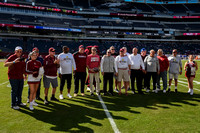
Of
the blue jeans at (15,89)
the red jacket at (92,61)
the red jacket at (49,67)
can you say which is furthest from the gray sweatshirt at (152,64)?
the blue jeans at (15,89)

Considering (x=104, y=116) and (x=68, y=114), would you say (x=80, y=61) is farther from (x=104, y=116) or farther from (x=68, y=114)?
(x=104, y=116)

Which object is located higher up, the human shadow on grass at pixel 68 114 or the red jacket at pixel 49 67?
the red jacket at pixel 49 67

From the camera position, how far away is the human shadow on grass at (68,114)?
3863 mm

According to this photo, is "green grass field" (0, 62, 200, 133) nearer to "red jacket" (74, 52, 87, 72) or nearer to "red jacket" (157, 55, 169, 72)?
"red jacket" (74, 52, 87, 72)

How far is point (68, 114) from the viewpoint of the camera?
466 cm

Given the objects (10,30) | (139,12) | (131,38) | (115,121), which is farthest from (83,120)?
(139,12)

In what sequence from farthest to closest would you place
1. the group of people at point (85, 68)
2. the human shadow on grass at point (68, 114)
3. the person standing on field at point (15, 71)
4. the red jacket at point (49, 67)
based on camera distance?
1. the red jacket at point (49, 67)
2. the group of people at point (85, 68)
3. the person standing on field at point (15, 71)
4. the human shadow on grass at point (68, 114)

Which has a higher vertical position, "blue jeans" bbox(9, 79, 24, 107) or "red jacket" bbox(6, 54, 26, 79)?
"red jacket" bbox(6, 54, 26, 79)

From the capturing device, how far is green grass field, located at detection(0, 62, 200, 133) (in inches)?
147

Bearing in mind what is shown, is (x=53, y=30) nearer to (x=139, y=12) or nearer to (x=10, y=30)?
(x=10, y=30)

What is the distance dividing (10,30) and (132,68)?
135 ft

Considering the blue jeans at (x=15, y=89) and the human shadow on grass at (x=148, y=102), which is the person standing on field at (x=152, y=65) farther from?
the blue jeans at (x=15, y=89)

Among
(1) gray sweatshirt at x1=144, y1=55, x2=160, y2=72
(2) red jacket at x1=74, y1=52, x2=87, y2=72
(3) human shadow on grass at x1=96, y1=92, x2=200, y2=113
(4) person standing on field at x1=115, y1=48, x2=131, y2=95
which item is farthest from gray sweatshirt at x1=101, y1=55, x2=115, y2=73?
(1) gray sweatshirt at x1=144, y1=55, x2=160, y2=72

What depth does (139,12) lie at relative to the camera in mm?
54781
